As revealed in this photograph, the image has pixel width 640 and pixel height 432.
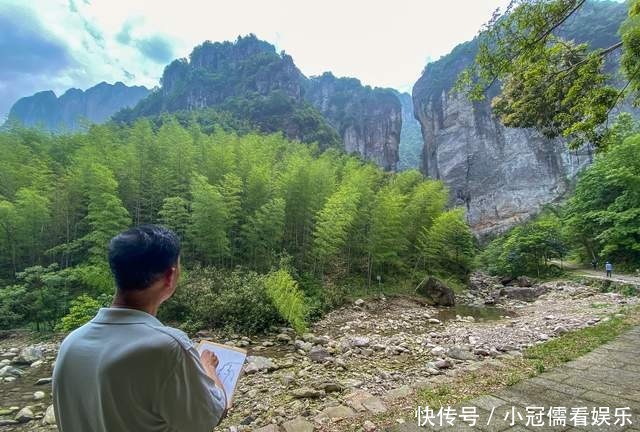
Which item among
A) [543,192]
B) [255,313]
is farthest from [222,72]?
[255,313]

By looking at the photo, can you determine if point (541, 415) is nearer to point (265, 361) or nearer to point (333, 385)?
point (333, 385)

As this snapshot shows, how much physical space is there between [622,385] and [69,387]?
3783 mm

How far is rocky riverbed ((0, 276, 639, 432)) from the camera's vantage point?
3057 mm

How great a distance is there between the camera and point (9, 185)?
10.0 meters

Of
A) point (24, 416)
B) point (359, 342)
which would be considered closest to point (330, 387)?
point (359, 342)

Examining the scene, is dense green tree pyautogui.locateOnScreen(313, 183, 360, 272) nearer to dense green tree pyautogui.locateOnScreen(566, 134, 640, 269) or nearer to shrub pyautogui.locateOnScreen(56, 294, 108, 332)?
shrub pyautogui.locateOnScreen(56, 294, 108, 332)

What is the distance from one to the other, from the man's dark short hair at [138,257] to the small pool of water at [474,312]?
357 inches

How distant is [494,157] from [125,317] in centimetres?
3868

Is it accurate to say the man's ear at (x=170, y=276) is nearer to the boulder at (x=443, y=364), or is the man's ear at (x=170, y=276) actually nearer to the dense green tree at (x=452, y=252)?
the boulder at (x=443, y=364)

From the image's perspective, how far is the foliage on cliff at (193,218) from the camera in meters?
8.09

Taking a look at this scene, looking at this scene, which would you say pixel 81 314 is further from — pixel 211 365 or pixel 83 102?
pixel 83 102

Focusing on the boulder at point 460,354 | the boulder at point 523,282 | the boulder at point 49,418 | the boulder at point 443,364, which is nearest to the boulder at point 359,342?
the boulder at point 460,354

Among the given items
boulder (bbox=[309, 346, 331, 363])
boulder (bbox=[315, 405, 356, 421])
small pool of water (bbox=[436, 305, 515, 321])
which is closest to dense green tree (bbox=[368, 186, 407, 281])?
small pool of water (bbox=[436, 305, 515, 321])

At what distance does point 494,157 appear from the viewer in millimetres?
34188
